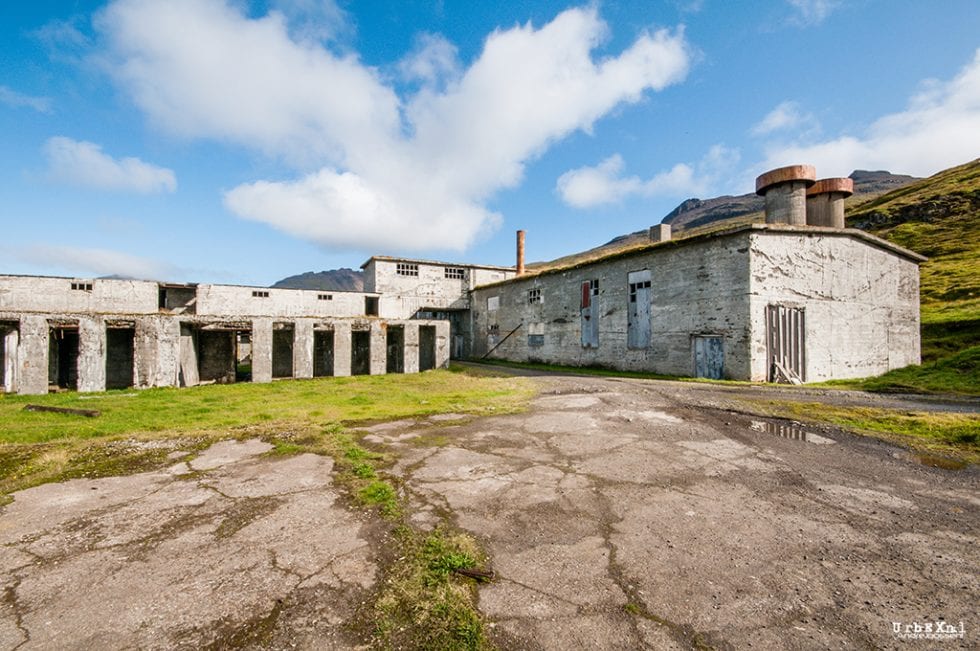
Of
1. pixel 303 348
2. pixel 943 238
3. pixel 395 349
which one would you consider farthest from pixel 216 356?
pixel 943 238

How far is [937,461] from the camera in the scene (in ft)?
17.5

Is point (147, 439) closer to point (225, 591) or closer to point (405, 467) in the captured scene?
point (405, 467)

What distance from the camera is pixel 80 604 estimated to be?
2547 millimetres

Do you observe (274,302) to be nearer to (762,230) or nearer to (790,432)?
(762,230)

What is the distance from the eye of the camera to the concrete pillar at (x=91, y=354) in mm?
12500

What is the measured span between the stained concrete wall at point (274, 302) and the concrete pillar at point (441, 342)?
391 inches

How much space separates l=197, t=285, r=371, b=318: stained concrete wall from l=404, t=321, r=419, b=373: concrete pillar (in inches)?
363

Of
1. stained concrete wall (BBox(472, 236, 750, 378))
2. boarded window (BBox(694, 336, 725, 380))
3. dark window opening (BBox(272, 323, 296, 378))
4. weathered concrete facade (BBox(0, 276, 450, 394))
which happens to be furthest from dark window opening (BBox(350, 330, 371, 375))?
boarded window (BBox(694, 336, 725, 380))

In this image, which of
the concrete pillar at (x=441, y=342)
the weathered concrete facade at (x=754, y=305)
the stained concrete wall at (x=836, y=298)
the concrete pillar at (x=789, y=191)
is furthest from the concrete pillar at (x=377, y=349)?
the concrete pillar at (x=789, y=191)

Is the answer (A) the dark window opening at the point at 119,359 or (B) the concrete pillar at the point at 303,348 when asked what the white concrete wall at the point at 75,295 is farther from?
(B) the concrete pillar at the point at 303,348

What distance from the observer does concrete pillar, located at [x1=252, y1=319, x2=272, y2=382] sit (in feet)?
49.3

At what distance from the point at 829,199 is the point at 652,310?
9.89m

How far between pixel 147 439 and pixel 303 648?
21.3 feet

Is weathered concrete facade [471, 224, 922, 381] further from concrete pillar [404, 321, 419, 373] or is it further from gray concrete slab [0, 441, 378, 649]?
gray concrete slab [0, 441, 378, 649]
